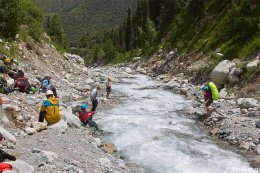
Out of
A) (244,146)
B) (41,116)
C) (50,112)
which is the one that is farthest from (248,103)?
(41,116)

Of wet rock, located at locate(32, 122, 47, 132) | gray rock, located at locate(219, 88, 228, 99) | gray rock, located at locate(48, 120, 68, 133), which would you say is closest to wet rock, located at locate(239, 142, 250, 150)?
gray rock, located at locate(48, 120, 68, 133)

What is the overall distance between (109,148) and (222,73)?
1204cm

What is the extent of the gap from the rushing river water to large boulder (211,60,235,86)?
2831 mm

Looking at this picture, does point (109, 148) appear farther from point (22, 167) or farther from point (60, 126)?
point (22, 167)

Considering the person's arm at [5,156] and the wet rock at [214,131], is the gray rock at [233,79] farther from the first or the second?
the person's arm at [5,156]

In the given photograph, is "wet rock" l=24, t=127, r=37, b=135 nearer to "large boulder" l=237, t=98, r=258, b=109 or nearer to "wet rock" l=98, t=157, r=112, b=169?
"wet rock" l=98, t=157, r=112, b=169

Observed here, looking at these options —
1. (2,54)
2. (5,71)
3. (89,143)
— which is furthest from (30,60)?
(89,143)

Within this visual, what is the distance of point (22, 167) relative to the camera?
791cm

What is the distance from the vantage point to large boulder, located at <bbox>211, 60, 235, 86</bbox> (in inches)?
858

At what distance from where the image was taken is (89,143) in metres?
12.0

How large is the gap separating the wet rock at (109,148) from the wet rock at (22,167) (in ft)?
14.0

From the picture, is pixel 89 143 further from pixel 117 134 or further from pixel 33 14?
pixel 33 14

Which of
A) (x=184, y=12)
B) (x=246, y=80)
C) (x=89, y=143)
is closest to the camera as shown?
(x=89, y=143)

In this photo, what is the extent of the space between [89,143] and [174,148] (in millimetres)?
3224
